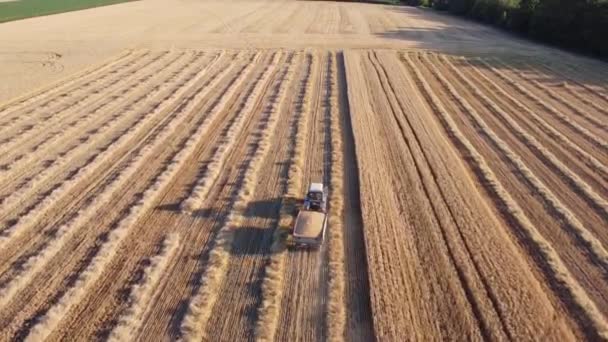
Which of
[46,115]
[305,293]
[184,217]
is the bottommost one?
[305,293]

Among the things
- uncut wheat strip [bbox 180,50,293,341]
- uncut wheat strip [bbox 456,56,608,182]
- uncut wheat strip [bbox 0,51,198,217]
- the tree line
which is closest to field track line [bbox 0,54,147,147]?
uncut wheat strip [bbox 0,51,198,217]

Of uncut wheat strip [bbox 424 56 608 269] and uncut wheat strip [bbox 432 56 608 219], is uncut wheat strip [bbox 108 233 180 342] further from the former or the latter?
uncut wheat strip [bbox 432 56 608 219]

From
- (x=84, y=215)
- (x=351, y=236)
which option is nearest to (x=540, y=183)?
(x=351, y=236)

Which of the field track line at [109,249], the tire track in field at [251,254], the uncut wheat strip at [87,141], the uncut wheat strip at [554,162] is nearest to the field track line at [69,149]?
the uncut wheat strip at [87,141]

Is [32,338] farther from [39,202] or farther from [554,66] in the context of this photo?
[554,66]

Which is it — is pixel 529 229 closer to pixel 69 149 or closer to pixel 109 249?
pixel 109 249

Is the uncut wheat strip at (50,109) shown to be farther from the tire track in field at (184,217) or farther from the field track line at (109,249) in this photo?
the field track line at (109,249)
